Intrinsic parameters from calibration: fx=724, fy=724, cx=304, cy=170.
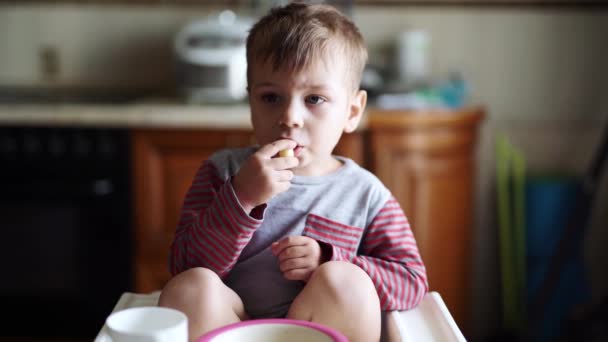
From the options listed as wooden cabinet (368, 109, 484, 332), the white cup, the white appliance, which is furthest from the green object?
the white cup

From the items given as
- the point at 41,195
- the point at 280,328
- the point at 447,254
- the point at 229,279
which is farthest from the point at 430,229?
the point at 280,328

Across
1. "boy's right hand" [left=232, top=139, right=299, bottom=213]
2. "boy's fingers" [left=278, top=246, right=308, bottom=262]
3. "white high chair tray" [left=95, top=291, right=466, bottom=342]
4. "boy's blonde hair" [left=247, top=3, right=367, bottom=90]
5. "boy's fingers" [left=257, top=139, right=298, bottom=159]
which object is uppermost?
"boy's blonde hair" [left=247, top=3, right=367, bottom=90]

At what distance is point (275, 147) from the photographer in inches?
36.0

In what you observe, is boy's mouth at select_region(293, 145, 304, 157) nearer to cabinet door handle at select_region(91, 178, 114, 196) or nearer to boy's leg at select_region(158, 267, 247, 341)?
boy's leg at select_region(158, 267, 247, 341)

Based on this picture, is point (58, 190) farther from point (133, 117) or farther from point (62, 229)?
point (133, 117)

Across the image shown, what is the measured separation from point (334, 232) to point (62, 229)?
1.59 meters

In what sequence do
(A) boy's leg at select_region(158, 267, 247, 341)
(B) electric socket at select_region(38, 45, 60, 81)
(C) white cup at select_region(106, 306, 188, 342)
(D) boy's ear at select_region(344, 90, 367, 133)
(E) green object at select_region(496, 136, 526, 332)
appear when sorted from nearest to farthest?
(C) white cup at select_region(106, 306, 188, 342), (A) boy's leg at select_region(158, 267, 247, 341), (D) boy's ear at select_region(344, 90, 367, 133), (E) green object at select_region(496, 136, 526, 332), (B) electric socket at select_region(38, 45, 60, 81)

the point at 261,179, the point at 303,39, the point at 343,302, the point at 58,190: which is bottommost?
the point at 58,190

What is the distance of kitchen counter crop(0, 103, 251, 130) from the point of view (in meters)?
2.24

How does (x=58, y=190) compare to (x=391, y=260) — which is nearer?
(x=391, y=260)

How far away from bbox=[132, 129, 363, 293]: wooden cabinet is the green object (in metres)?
0.72

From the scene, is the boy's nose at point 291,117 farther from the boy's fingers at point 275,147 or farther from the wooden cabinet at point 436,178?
the wooden cabinet at point 436,178

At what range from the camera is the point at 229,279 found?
3.31 feet

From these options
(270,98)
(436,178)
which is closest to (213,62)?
(436,178)
